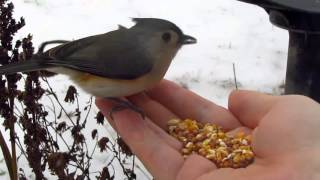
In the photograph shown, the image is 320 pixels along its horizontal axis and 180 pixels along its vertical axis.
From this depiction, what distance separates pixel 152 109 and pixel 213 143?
276mm

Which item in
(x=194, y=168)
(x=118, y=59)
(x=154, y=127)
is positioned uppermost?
(x=118, y=59)

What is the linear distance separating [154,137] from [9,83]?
0.55 m

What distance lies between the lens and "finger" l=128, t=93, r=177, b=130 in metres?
2.40

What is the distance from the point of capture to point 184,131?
232 cm

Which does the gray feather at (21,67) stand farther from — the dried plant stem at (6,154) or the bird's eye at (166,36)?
the bird's eye at (166,36)

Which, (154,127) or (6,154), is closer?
(154,127)

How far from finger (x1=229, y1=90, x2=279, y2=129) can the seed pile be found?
7 cm

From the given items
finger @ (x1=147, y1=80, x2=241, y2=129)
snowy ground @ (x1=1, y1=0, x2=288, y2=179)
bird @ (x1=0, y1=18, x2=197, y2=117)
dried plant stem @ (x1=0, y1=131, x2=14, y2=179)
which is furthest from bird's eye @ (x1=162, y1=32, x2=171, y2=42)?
snowy ground @ (x1=1, y1=0, x2=288, y2=179)

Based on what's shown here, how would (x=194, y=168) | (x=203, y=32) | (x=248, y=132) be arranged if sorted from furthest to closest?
(x=203, y=32) < (x=248, y=132) < (x=194, y=168)

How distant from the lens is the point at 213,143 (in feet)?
7.43

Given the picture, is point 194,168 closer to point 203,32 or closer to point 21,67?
point 21,67

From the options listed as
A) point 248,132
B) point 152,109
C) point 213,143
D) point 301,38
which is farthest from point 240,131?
point 301,38

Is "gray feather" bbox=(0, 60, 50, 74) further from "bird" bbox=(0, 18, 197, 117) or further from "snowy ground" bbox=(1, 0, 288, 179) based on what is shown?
"snowy ground" bbox=(1, 0, 288, 179)

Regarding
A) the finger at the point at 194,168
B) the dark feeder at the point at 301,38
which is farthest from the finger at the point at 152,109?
the dark feeder at the point at 301,38
